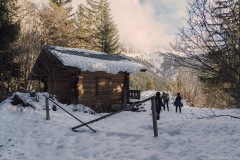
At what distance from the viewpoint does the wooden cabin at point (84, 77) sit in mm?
18453

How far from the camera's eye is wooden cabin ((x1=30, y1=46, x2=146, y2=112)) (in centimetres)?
1845

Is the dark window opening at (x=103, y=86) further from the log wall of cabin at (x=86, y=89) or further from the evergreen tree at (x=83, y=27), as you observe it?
the evergreen tree at (x=83, y=27)

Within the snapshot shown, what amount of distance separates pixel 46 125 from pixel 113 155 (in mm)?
4981

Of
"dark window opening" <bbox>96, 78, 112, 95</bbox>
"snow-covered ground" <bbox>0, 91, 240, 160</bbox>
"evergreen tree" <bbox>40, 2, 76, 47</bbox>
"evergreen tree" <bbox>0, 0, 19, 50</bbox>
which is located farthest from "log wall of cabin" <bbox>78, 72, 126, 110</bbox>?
"evergreen tree" <bbox>40, 2, 76, 47</bbox>

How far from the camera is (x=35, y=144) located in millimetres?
8672

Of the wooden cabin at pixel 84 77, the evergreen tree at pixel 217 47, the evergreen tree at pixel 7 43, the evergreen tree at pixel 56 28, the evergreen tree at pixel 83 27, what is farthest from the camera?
the evergreen tree at pixel 83 27

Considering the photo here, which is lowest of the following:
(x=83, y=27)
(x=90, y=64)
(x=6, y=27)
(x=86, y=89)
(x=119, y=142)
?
(x=119, y=142)

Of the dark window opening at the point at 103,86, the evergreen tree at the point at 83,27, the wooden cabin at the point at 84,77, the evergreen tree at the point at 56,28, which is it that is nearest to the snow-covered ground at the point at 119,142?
the wooden cabin at the point at 84,77

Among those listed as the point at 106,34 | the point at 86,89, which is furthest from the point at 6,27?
the point at 106,34

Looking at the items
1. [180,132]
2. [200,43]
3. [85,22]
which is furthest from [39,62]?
[85,22]

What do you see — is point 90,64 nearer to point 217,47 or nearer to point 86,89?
point 86,89

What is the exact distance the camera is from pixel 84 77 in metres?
19.3

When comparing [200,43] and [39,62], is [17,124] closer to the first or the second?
[200,43]

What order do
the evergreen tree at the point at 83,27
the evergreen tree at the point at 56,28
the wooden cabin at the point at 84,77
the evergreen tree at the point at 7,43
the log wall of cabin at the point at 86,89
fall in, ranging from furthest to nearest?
1. the evergreen tree at the point at 83,27
2. the evergreen tree at the point at 56,28
3. the log wall of cabin at the point at 86,89
4. the wooden cabin at the point at 84,77
5. the evergreen tree at the point at 7,43
